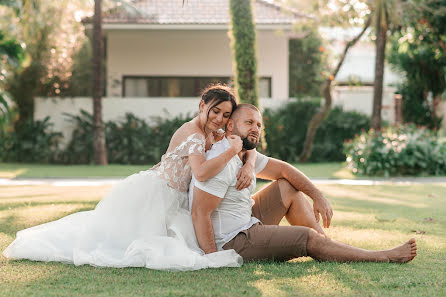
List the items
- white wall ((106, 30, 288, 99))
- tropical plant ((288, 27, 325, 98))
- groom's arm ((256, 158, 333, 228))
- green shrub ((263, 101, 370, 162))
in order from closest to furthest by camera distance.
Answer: groom's arm ((256, 158, 333, 228)) → green shrub ((263, 101, 370, 162)) → white wall ((106, 30, 288, 99)) → tropical plant ((288, 27, 325, 98))

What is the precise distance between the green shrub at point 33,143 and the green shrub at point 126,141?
448 mm

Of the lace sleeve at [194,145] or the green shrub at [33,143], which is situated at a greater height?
the lace sleeve at [194,145]

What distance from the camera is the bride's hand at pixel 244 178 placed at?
15.8 ft

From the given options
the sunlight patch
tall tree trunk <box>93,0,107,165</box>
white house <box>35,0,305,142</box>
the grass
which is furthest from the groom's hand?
white house <box>35,0,305,142</box>

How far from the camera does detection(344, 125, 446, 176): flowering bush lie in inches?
560

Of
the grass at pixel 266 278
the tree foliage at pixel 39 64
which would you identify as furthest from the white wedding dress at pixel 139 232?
the tree foliage at pixel 39 64

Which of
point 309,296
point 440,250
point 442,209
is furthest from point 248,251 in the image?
point 442,209

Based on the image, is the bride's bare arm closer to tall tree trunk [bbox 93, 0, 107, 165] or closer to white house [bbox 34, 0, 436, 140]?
tall tree trunk [bbox 93, 0, 107, 165]

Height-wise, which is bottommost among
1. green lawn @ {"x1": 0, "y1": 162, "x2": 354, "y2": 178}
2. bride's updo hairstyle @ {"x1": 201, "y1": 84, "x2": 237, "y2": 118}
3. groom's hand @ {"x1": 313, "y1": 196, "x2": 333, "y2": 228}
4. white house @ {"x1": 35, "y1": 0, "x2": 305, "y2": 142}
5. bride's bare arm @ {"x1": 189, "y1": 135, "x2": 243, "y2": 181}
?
green lawn @ {"x1": 0, "y1": 162, "x2": 354, "y2": 178}

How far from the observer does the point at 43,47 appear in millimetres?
19625

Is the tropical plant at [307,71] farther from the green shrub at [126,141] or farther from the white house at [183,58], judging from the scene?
the green shrub at [126,141]

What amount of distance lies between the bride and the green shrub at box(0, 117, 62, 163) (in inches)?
533

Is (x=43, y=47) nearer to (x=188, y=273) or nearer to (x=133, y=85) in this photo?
(x=133, y=85)

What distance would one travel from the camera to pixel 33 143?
60.4 ft
